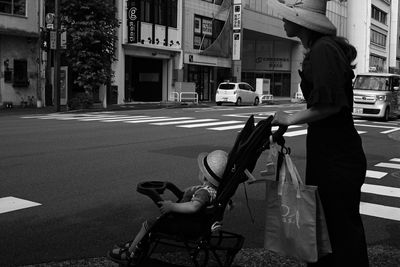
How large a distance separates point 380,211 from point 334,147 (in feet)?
12.2

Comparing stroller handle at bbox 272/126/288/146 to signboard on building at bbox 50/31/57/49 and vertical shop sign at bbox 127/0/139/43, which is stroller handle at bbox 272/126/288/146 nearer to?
signboard on building at bbox 50/31/57/49

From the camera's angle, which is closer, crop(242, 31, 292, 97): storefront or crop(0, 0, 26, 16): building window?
crop(0, 0, 26, 16): building window

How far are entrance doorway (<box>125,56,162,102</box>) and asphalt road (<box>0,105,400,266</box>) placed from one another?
2306 cm

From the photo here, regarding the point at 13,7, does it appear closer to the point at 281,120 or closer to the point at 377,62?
the point at 281,120

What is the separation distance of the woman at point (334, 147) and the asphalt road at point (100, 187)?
5.93ft

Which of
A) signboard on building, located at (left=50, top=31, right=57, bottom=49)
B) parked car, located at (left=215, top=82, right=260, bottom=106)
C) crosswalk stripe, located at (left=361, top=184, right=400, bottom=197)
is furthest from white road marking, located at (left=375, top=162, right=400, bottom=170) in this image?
parked car, located at (left=215, top=82, right=260, bottom=106)

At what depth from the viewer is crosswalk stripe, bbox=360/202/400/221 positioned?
6.05 meters

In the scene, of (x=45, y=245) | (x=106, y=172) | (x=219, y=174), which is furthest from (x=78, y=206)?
(x=219, y=174)

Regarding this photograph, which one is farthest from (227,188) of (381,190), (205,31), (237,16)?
(237,16)

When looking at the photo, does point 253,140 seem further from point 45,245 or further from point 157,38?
point 157,38

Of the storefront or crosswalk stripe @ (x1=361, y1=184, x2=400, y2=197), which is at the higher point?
the storefront

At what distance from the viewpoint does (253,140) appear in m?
3.06

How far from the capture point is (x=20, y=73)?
27.0 m

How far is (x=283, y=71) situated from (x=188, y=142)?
4790 centimetres
